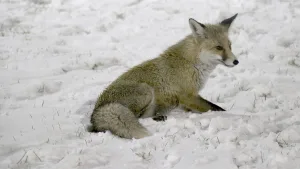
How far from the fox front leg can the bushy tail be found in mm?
1242

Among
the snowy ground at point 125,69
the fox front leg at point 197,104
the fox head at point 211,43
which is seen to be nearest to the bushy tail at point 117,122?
Answer: the snowy ground at point 125,69

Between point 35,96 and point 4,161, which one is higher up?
point 4,161

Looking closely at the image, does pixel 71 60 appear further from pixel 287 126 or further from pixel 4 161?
pixel 287 126

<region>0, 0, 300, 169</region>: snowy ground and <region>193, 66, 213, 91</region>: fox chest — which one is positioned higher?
<region>193, 66, 213, 91</region>: fox chest

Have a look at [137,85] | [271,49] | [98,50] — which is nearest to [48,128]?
[137,85]

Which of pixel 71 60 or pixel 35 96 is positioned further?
pixel 71 60

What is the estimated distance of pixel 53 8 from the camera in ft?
39.3

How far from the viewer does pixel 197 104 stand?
223 inches

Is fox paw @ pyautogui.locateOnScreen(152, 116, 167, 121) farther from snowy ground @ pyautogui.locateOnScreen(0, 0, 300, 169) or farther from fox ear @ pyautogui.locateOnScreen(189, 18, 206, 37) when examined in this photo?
fox ear @ pyautogui.locateOnScreen(189, 18, 206, 37)

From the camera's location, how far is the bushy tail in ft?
14.8

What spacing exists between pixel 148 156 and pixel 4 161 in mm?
1608

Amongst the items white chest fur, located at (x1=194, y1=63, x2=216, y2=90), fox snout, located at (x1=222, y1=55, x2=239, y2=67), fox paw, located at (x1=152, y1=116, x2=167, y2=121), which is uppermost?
fox snout, located at (x1=222, y1=55, x2=239, y2=67)

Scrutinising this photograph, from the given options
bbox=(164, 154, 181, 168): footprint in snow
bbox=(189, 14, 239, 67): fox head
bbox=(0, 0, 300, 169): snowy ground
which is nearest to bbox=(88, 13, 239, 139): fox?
bbox=(189, 14, 239, 67): fox head

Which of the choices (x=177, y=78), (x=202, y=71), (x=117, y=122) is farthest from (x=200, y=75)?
(x=117, y=122)
